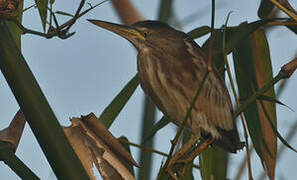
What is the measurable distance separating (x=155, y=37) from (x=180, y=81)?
188mm

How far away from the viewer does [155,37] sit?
175 centimetres

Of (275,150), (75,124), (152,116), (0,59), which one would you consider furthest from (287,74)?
(152,116)

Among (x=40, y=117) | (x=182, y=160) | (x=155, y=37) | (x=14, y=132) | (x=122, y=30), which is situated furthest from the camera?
(x=155, y=37)

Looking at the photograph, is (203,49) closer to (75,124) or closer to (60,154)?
(75,124)

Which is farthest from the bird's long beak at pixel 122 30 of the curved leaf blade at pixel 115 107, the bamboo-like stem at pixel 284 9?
the bamboo-like stem at pixel 284 9

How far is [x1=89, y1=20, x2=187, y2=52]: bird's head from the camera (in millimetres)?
1697

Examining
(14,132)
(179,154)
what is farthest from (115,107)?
(14,132)

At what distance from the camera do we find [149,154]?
171 cm

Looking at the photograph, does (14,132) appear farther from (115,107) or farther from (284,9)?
(284,9)

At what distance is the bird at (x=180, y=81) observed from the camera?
163 centimetres

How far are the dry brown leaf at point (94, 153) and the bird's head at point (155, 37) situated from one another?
0.55 metres

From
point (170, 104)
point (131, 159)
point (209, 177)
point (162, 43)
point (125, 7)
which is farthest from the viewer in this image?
point (125, 7)

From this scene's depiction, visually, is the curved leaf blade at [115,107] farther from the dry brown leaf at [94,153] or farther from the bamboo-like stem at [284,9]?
the bamboo-like stem at [284,9]

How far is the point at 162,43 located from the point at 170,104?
21 cm
